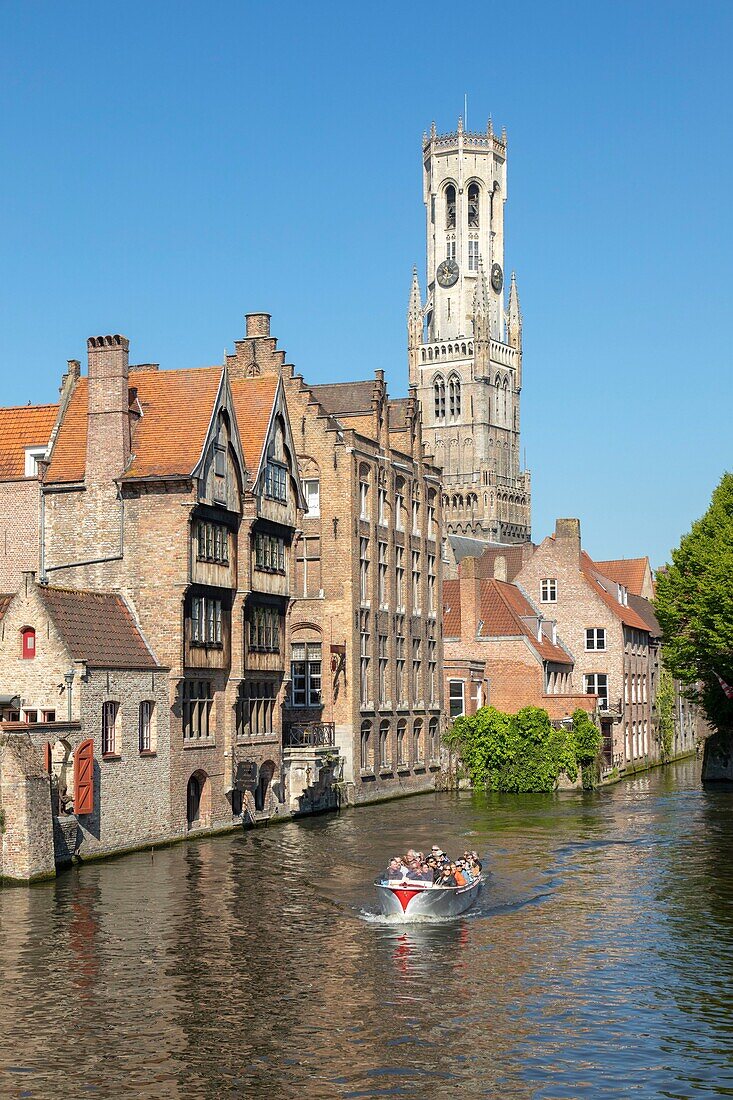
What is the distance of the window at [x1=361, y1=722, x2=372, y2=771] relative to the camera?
73.5 meters

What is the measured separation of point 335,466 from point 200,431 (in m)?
18.2

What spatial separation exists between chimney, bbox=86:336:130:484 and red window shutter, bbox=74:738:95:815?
11.4 metres

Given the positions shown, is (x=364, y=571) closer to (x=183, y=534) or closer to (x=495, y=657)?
(x=495, y=657)

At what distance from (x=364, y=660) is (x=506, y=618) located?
1552 cm

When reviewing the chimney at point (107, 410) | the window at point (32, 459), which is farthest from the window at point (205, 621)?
the window at point (32, 459)

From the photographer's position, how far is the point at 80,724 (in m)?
46.4

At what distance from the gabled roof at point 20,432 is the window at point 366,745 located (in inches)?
956

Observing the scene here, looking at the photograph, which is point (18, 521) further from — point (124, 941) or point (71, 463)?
point (124, 941)

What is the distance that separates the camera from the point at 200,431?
54156 millimetres

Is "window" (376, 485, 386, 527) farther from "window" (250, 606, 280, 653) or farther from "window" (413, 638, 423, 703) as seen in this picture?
"window" (250, 606, 280, 653)

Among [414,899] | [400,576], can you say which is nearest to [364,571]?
[400,576]

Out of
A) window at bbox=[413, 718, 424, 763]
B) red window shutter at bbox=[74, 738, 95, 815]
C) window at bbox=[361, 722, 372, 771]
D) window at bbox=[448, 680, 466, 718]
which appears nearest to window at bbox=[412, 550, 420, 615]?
window at bbox=[413, 718, 424, 763]

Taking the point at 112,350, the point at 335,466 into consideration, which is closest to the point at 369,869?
the point at 112,350

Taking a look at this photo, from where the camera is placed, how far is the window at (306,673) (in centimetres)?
7181
